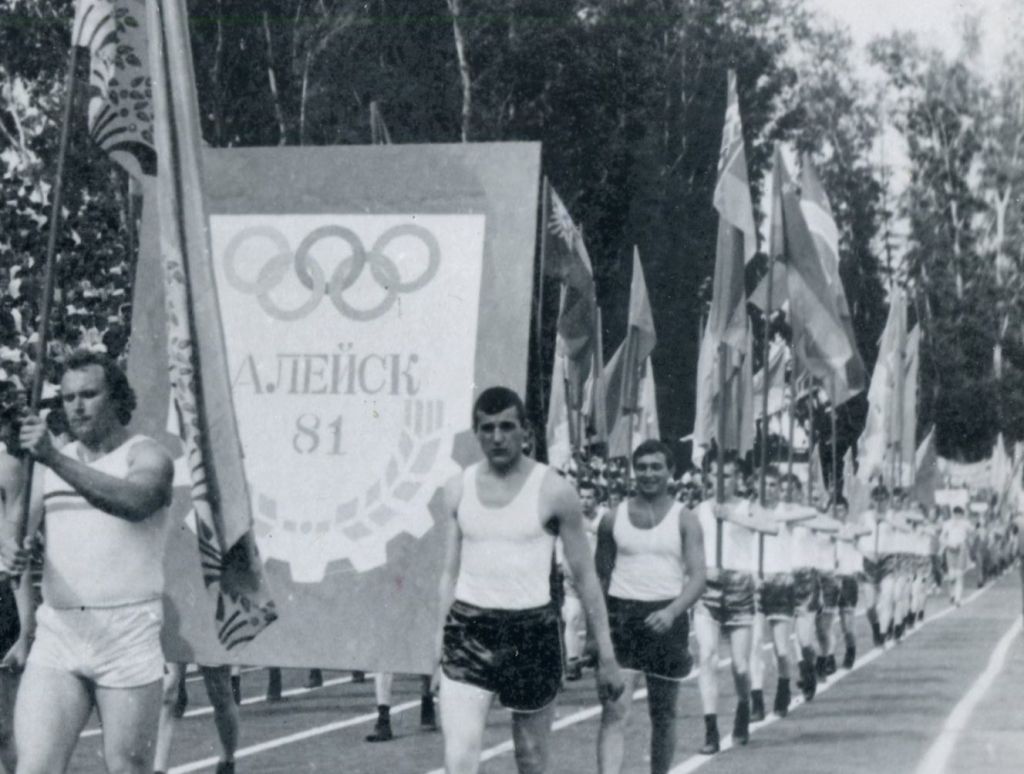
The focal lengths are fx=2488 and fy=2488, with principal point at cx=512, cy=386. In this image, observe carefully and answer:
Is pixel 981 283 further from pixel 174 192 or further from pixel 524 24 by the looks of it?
pixel 174 192

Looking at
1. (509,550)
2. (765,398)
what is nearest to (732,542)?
(765,398)

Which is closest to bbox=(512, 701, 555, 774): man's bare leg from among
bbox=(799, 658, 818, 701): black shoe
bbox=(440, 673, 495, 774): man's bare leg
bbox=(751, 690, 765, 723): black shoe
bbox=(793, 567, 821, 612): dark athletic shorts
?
bbox=(440, 673, 495, 774): man's bare leg

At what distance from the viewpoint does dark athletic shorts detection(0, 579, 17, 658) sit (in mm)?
10273

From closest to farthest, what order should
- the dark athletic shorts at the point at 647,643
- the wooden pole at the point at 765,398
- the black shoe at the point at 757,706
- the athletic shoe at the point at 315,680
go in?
A: 1. the dark athletic shorts at the point at 647,643
2. the wooden pole at the point at 765,398
3. the black shoe at the point at 757,706
4. the athletic shoe at the point at 315,680

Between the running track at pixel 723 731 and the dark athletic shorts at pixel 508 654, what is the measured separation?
15.1 ft

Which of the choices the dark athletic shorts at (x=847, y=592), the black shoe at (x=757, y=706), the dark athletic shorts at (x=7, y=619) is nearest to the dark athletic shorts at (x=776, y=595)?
the black shoe at (x=757, y=706)

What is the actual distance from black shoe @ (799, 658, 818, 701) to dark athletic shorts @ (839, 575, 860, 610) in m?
4.22

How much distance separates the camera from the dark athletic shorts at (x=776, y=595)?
18.4 meters

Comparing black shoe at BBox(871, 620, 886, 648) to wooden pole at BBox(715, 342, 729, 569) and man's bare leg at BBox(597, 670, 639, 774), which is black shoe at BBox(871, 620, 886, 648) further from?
man's bare leg at BBox(597, 670, 639, 774)

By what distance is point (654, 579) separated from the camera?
11.8 m

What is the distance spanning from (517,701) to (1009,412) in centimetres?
6988

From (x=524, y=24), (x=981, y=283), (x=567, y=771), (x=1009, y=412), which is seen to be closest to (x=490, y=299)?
(x=567, y=771)

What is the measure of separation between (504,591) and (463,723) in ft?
1.57

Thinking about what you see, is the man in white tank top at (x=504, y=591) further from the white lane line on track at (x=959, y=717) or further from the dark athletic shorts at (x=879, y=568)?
the dark athletic shorts at (x=879, y=568)
